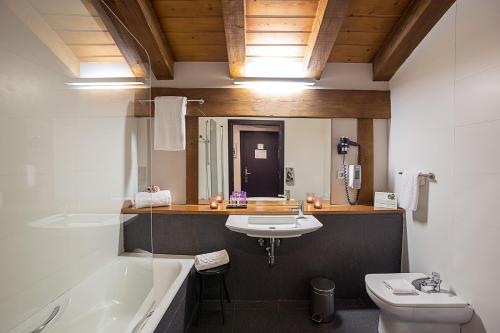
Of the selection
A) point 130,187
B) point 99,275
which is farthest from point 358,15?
point 99,275

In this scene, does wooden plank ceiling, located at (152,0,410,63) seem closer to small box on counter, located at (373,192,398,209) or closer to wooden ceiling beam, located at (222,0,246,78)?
wooden ceiling beam, located at (222,0,246,78)

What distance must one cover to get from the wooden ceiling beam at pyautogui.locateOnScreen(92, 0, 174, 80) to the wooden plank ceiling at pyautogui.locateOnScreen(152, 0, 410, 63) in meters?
0.10

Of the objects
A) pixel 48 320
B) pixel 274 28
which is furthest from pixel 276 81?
pixel 48 320

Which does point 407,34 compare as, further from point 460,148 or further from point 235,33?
point 235,33

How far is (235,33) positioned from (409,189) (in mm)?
1852

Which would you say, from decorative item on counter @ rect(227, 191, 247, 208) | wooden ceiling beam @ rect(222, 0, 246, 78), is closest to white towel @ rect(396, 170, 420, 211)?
decorative item on counter @ rect(227, 191, 247, 208)

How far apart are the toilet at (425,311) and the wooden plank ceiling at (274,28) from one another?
2.00 meters

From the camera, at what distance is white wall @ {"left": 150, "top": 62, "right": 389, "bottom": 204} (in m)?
2.29

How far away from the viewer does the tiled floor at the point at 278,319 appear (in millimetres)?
1911

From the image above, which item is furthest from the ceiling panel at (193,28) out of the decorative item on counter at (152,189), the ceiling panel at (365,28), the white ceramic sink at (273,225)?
the white ceramic sink at (273,225)

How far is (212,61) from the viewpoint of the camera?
2.27 meters

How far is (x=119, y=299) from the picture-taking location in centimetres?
182

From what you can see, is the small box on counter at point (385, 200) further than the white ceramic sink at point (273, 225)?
Yes

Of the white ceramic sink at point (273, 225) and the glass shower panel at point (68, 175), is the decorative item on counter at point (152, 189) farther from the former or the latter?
the white ceramic sink at point (273, 225)
